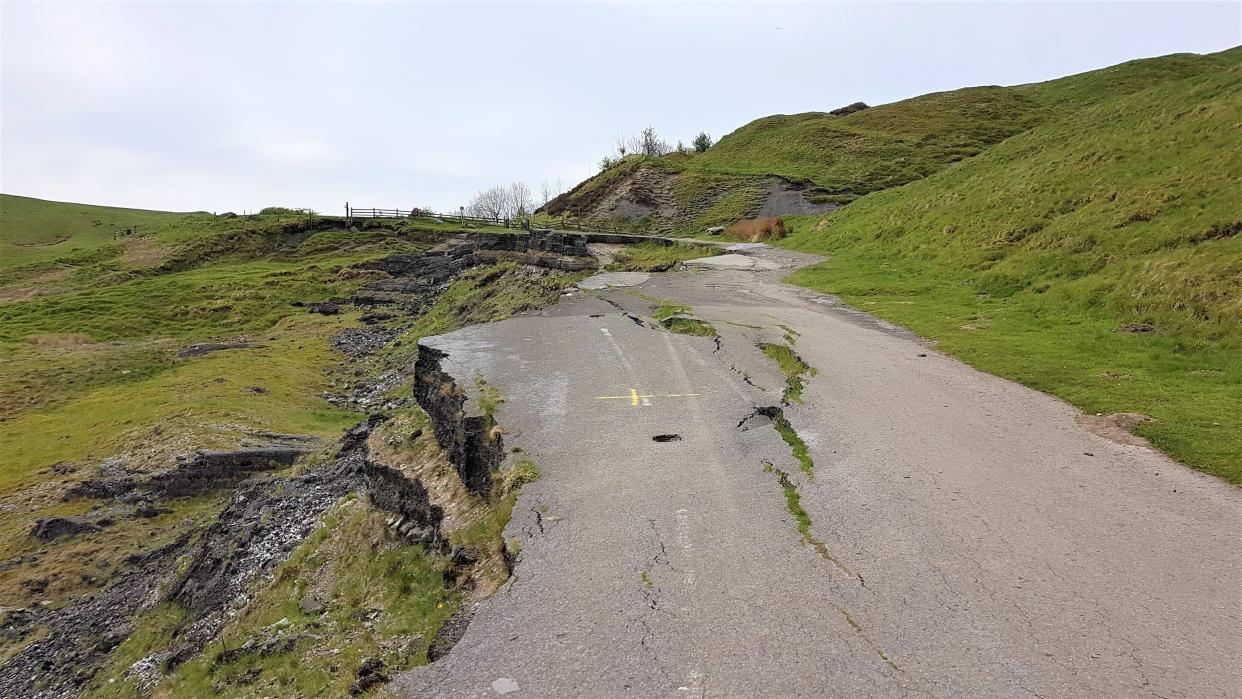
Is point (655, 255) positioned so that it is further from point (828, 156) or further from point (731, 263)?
point (828, 156)

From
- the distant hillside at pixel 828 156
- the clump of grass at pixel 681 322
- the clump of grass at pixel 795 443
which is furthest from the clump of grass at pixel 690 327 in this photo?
the distant hillside at pixel 828 156

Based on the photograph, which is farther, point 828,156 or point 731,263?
point 828,156

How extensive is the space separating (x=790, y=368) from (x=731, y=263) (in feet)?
61.3

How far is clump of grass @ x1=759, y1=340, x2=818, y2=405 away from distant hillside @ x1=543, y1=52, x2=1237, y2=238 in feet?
120

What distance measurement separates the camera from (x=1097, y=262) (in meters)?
19.1

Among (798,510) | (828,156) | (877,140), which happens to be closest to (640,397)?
(798,510)

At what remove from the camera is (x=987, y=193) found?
29438 millimetres

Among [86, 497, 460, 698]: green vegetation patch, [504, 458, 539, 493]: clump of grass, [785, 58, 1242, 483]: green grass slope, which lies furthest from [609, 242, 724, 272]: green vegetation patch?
[504, 458, 539, 493]: clump of grass

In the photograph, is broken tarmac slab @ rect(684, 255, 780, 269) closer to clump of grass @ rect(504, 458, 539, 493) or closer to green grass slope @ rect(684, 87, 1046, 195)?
clump of grass @ rect(504, 458, 539, 493)

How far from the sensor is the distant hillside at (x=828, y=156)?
54.2 metres

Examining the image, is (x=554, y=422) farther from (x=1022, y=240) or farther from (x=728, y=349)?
(x=1022, y=240)

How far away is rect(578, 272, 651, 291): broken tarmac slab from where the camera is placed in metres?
25.7

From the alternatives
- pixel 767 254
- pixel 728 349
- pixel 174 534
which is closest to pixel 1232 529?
pixel 728 349

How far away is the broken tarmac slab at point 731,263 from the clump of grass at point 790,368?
15008mm
